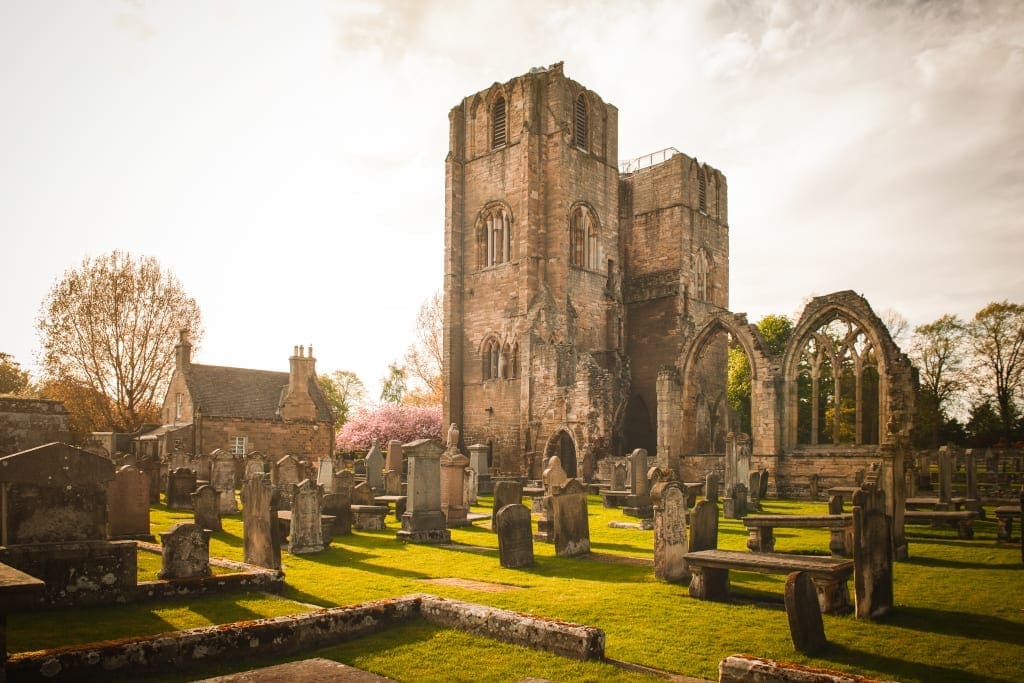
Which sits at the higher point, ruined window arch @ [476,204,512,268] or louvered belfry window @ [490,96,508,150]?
louvered belfry window @ [490,96,508,150]

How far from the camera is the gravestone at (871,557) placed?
7.35 m

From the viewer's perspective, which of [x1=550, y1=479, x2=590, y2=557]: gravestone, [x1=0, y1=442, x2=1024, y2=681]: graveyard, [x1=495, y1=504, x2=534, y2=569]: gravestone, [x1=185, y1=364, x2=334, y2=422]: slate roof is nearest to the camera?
[x1=0, y1=442, x2=1024, y2=681]: graveyard

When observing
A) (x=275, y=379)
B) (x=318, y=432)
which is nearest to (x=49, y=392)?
(x=275, y=379)

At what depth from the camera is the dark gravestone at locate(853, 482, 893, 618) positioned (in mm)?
7352

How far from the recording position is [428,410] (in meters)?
42.5

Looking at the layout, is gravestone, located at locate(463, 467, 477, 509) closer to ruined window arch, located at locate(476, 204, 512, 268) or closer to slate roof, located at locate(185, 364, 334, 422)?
ruined window arch, located at locate(476, 204, 512, 268)

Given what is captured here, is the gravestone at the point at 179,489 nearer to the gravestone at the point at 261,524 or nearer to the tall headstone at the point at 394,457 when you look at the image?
the tall headstone at the point at 394,457

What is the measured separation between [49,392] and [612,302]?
→ 2774 centimetres

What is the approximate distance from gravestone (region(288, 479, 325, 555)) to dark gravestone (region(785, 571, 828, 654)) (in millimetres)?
8053

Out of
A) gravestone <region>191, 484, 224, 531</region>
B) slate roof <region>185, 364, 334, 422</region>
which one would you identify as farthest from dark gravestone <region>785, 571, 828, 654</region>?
slate roof <region>185, 364, 334, 422</region>

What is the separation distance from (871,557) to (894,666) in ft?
5.56

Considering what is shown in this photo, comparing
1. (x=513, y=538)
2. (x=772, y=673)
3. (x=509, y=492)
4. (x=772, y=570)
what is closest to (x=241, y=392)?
(x=509, y=492)

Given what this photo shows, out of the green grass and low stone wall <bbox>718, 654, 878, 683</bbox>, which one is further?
the green grass

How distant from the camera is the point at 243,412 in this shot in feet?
117
